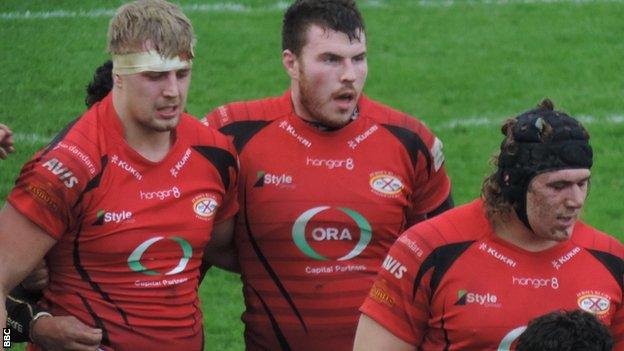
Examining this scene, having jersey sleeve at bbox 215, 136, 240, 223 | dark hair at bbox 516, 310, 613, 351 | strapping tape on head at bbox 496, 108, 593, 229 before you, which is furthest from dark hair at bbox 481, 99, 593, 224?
jersey sleeve at bbox 215, 136, 240, 223

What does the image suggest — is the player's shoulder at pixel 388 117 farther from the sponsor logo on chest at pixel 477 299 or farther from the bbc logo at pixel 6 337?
the bbc logo at pixel 6 337

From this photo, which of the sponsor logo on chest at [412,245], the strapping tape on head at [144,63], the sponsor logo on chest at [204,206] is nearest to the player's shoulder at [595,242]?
the sponsor logo on chest at [412,245]

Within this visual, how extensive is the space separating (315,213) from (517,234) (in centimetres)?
117

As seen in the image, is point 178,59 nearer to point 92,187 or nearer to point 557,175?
point 92,187

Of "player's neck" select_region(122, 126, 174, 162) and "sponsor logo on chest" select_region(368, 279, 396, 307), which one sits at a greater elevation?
"player's neck" select_region(122, 126, 174, 162)

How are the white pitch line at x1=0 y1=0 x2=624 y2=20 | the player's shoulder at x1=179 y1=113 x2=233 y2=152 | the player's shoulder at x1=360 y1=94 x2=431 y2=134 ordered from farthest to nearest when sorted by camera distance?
the white pitch line at x1=0 y1=0 x2=624 y2=20 → the player's shoulder at x1=360 y1=94 x2=431 y2=134 → the player's shoulder at x1=179 y1=113 x2=233 y2=152

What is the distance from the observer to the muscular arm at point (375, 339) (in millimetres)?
6234

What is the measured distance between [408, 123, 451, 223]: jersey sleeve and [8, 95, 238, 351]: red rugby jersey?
0.96 metres

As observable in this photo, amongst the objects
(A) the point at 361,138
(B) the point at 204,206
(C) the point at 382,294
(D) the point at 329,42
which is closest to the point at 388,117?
(A) the point at 361,138

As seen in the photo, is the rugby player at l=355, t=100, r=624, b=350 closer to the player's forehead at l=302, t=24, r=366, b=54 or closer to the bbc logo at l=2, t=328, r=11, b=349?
the player's forehead at l=302, t=24, r=366, b=54

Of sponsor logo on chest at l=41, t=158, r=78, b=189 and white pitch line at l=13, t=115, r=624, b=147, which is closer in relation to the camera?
sponsor logo on chest at l=41, t=158, r=78, b=189

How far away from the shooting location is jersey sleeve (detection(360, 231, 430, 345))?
6207 millimetres

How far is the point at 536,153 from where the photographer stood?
6164 millimetres

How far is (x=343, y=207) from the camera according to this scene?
7.23 m
